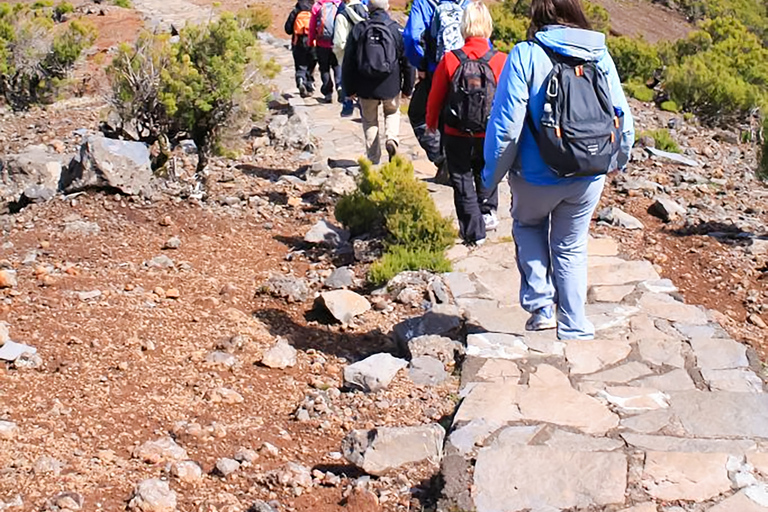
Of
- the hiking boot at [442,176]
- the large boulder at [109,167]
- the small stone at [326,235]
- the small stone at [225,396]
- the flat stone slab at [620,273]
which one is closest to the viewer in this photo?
the small stone at [225,396]

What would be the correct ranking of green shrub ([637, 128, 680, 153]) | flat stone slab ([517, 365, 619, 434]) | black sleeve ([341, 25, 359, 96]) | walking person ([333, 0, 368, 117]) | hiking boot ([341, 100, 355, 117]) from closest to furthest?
flat stone slab ([517, 365, 619, 434]), black sleeve ([341, 25, 359, 96]), walking person ([333, 0, 368, 117]), green shrub ([637, 128, 680, 153]), hiking boot ([341, 100, 355, 117])

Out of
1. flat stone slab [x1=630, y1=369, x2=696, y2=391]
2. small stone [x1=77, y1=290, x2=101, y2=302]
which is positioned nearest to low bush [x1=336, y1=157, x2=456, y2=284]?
small stone [x1=77, y1=290, x2=101, y2=302]

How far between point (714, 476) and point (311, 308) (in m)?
3.02

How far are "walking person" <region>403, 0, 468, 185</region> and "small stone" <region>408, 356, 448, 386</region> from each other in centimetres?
284

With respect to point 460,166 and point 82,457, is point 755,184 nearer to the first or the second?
point 460,166

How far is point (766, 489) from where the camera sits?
11.4ft

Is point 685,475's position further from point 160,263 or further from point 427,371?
point 160,263

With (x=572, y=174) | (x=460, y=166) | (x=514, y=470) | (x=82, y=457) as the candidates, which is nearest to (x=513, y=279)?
(x=460, y=166)

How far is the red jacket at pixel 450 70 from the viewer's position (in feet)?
19.2

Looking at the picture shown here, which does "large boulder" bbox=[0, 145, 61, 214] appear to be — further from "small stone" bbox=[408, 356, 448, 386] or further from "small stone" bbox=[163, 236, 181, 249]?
"small stone" bbox=[408, 356, 448, 386]

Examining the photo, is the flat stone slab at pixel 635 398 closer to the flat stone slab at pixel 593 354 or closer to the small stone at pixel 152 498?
the flat stone slab at pixel 593 354

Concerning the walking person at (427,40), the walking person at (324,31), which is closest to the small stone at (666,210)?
the walking person at (427,40)

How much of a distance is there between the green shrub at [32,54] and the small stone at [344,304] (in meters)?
8.84

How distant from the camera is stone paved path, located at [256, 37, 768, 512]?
3.54 meters
